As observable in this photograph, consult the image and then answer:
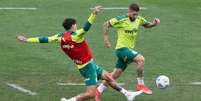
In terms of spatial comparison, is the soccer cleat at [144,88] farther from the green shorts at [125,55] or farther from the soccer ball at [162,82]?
the green shorts at [125,55]

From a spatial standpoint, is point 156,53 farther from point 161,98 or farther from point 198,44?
point 161,98

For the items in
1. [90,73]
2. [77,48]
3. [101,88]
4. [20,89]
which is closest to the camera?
[77,48]

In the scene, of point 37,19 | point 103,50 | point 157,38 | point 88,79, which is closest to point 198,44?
point 157,38

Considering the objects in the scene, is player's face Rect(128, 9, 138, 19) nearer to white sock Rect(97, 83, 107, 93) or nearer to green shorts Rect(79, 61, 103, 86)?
white sock Rect(97, 83, 107, 93)

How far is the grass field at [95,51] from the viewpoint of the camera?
1955 centimetres

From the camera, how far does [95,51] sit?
2461 cm

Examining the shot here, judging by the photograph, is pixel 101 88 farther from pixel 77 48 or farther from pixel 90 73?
pixel 77 48

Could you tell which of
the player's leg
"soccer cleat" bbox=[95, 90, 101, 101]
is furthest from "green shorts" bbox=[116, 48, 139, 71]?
"soccer cleat" bbox=[95, 90, 101, 101]

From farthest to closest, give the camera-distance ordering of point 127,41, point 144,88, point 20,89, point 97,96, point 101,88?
point 20,89, point 127,41, point 144,88, point 101,88, point 97,96

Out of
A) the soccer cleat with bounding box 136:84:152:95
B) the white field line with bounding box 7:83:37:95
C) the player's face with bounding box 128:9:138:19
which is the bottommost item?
the white field line with bounding box 7:83:37:95

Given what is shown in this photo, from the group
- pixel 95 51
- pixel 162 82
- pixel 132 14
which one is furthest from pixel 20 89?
pixel 95 51

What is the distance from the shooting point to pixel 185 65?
22703 millimetres

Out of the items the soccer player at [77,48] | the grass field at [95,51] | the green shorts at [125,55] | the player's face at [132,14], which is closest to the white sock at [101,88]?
the grass field at [95,51]

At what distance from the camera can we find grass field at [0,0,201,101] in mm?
19547
